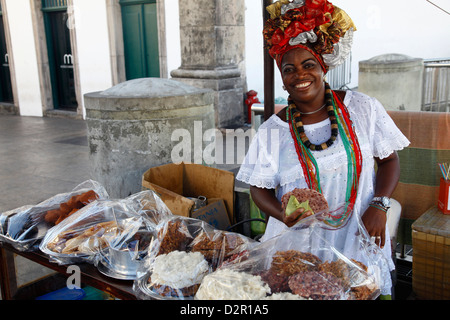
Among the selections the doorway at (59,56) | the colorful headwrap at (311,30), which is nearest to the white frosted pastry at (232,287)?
the colorful headwrap at (311,30)

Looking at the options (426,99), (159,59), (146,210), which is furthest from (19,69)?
(146,210)

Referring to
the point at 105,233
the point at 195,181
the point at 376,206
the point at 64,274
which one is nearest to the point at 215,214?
the point at 195,181

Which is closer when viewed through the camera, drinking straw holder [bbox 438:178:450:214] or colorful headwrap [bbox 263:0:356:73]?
colorful headwrap [bbox 263:0:356:73]

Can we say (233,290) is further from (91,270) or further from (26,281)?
(26,281)

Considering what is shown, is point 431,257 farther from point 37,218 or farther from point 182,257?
point 37,218

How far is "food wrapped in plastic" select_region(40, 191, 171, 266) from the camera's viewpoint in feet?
6.59

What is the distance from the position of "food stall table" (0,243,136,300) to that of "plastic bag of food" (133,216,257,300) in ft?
0.44

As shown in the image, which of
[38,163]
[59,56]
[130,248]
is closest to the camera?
[130,248]

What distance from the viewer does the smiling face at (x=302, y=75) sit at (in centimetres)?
178

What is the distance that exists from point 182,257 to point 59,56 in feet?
36.2

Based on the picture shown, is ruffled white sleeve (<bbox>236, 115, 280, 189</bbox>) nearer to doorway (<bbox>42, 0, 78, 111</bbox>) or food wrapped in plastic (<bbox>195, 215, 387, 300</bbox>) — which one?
food wrapped in plastic (<bbox>195, 215, 387, 300</bbox>)

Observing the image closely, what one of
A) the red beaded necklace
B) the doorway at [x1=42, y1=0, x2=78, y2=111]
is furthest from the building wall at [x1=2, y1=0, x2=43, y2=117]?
the red beaded necklace

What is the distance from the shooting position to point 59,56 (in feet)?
37.8

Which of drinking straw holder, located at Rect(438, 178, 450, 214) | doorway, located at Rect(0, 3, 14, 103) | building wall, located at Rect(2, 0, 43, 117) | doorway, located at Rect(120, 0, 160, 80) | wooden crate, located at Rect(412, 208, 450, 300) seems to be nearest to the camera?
wooden crate, located at Rect(412, 208, 450, 300)
